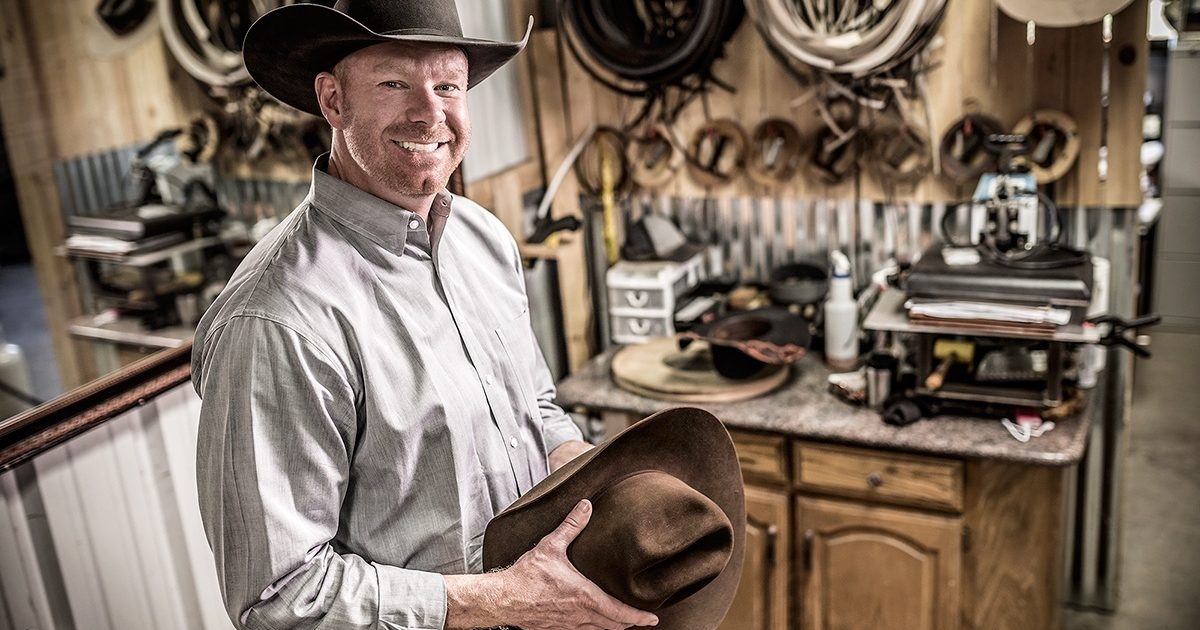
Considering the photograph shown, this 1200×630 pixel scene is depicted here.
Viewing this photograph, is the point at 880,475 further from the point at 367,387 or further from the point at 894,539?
the point at 367,387

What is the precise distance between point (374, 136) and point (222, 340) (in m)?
0.34

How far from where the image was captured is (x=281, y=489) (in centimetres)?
134

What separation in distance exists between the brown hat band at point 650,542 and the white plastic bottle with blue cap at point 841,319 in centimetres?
155

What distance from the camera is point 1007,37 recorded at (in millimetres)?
2762

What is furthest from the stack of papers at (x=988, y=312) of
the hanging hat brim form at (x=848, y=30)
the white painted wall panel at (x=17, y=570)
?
the white painted wall panel at (x=17, y=570)

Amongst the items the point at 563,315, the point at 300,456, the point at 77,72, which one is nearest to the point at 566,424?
the point at 300,456

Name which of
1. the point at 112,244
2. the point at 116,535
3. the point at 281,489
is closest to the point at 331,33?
the point at 281,489

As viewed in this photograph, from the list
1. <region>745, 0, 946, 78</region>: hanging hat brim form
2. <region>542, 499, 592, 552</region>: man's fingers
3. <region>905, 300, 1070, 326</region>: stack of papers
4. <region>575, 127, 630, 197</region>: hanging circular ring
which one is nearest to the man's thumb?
<region>542, 499, 592, 552</region>: man's fingers

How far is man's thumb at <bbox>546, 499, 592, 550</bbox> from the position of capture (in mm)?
1492

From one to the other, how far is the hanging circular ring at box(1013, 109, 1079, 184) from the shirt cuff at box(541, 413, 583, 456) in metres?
1.53

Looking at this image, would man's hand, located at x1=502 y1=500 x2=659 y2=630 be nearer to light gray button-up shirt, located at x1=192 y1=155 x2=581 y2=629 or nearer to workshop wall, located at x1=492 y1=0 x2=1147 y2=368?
light gray button-up shirt, located at x1=192 y1=155 x2=581 y2=629

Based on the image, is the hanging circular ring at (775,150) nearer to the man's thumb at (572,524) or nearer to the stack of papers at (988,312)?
the stack of papers at (988,312)

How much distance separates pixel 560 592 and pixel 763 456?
140 centimetres

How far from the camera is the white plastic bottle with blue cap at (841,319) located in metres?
2.97
